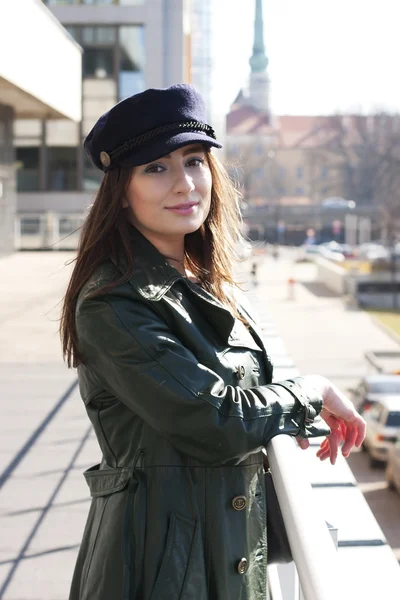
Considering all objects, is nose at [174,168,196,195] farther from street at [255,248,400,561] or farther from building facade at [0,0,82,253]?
building facade at [0,0,82,253]

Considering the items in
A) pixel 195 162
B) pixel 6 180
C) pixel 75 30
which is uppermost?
pixel 75 30

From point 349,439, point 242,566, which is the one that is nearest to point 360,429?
point 349,439

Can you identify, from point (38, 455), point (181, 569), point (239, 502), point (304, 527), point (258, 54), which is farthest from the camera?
point (258, 54)

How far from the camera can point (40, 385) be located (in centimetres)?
964

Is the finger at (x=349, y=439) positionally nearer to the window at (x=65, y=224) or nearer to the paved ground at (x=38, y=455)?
the paved ground at (x=38, y=455)

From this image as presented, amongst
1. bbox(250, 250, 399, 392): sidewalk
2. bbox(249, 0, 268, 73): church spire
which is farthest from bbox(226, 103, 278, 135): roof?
bbox(250, 250, 399, 392): sidewalk

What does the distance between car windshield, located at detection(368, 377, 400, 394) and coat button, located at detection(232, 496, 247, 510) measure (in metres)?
18.6

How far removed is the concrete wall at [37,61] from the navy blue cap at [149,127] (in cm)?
1268

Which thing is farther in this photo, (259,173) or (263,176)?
(259,173)

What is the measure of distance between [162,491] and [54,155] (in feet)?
132

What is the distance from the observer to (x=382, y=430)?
693 inches

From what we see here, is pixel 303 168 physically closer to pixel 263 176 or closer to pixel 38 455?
pixel 263 176

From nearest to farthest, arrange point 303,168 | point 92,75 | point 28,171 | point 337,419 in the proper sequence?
point 337,419, point 92,75, point 28,171, point 303,168

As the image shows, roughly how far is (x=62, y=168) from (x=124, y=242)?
131ft
